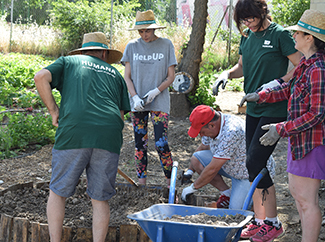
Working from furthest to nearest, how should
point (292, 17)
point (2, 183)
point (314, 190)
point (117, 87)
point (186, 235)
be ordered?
point (292, 17), point (2, 183), point (117, 87), point (314, 190), point (186, 235)

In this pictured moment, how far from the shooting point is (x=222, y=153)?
277 cm

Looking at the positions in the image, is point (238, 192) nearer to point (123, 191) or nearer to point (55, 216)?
point (123, 191)

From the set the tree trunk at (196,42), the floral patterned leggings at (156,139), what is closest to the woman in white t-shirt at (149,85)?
the floral patterned leggings at (156,139)

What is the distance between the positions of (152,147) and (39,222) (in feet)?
9.68

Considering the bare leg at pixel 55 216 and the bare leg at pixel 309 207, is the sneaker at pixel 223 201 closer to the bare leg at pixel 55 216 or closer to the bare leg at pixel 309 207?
the bare leg at pixel 309 207

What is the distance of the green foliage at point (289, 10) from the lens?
32.8 feet

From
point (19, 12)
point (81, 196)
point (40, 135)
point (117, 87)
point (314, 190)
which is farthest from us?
point (19, 12)

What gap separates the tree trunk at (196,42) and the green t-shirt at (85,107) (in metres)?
4.41

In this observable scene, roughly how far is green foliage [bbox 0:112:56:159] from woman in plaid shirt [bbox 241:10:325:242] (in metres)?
3.69

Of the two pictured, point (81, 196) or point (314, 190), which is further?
point (81, 196)

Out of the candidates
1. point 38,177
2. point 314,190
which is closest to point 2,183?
point 38,177

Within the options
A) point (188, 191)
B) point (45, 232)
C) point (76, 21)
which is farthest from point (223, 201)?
point (76, 21)

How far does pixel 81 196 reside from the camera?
330 cm

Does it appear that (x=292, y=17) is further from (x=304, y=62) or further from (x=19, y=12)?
(x=19, y=12)
